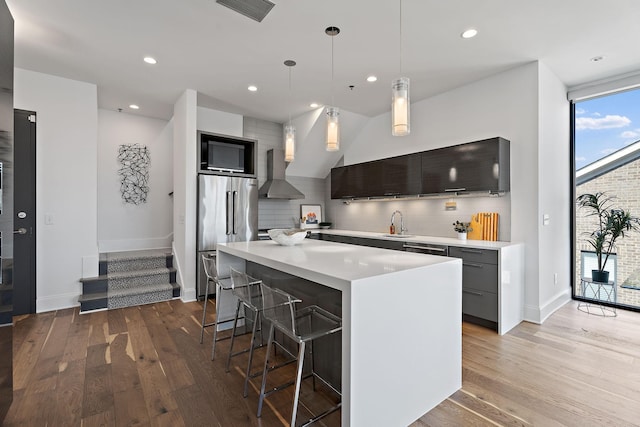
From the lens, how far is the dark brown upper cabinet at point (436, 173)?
11.8ft

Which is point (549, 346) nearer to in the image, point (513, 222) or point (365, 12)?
point (513, 222)

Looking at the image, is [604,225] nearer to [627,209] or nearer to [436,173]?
[627,209]

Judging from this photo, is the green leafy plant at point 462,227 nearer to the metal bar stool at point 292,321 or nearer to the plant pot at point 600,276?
the plant pot at point 600,276

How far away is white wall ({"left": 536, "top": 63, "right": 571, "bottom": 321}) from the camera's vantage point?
3.54 meters

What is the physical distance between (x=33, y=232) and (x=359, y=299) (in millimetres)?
4264

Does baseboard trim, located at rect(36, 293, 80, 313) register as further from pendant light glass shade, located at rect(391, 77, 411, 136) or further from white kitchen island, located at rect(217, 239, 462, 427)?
pendant light glass shade, located at rect(391, 77, 411, 136)

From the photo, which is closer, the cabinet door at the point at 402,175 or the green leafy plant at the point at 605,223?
the green leafy plant at the point at 605,223

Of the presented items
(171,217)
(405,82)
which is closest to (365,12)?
(405,82)

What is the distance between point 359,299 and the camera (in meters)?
1.56

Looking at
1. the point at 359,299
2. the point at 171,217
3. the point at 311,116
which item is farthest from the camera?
the point at 171,217

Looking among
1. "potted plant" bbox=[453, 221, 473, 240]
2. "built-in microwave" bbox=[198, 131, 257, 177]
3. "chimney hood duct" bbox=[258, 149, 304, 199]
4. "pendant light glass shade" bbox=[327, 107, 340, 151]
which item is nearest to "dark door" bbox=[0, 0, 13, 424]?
"pendant light glass shade" bbox=[327, 107, 340, 151]

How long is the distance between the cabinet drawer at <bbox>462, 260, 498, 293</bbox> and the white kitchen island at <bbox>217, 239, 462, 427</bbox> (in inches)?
53.2

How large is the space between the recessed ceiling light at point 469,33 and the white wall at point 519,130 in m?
1.10

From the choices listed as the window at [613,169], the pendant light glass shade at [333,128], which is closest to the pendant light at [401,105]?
the pendant light glass shade at [333,128]
